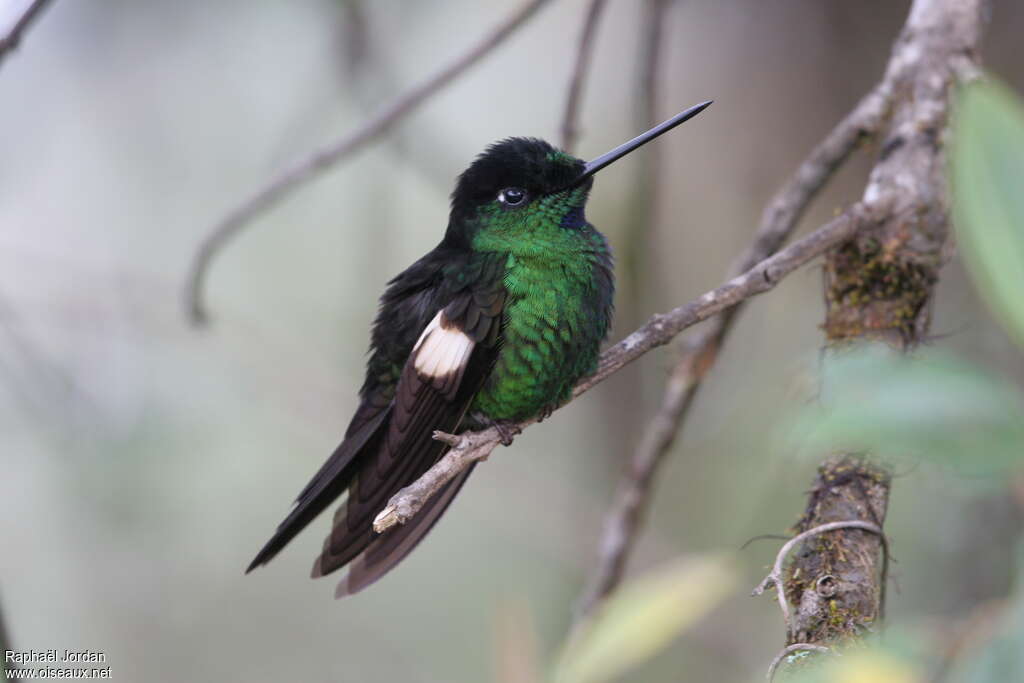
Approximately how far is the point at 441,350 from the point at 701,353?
629mm

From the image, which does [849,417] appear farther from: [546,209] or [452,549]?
[452,549]

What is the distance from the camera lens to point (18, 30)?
1.71 m

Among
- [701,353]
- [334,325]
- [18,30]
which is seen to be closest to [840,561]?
[701,353]

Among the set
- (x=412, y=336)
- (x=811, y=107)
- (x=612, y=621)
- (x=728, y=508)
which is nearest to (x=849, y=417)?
(x=612, y=621)

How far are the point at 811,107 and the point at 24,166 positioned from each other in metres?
4.39

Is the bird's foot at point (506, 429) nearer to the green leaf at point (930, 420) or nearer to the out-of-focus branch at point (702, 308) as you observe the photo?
the out-of-focus branch at point (702, 308)

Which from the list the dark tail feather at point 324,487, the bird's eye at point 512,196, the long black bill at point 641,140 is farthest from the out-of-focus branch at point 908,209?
the dark tail feather at point 324,487

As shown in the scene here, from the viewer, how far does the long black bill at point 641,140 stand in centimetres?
220

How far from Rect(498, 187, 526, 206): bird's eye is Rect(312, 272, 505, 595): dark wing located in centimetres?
27

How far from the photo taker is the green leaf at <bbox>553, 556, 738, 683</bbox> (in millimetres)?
956

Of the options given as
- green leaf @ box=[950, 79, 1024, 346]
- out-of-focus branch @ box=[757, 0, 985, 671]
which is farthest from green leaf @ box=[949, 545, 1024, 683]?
out-of-focus branch @ box=[757, 0, 985, 671]

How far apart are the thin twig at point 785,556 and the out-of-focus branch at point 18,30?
5.14 feet

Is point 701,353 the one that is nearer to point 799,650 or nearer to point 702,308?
point 702,308

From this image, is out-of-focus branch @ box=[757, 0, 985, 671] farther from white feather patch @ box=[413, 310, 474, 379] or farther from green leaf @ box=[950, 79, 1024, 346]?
green leaf @ box=[950, 79, 1024, 346]
